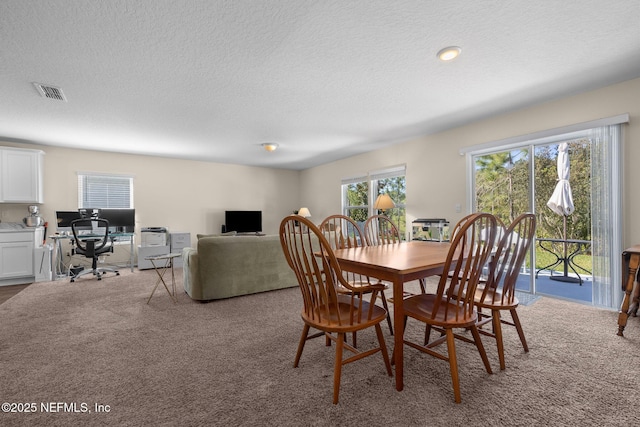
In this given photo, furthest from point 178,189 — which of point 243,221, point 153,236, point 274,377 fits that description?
point 274,377

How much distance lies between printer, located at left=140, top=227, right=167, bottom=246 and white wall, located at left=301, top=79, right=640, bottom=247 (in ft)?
11.8

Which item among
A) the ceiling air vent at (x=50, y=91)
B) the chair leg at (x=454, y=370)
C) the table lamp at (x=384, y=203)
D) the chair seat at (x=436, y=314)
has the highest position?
the ceiling air vent at (x=50, y=91)

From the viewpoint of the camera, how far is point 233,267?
3338 mm

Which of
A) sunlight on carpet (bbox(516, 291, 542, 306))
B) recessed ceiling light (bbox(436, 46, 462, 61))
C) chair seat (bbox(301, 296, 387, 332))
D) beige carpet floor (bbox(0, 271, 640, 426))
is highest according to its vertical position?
recessed ceiling light (bbox(436, 46, 462, 61))

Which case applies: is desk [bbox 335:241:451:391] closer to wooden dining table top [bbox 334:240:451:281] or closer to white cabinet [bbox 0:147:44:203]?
wooden dining table top [bbox 334:240:451:281]

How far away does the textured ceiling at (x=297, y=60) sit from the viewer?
6.07 ft

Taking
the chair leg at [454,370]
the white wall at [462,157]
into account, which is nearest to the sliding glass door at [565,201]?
the white wall at [462,157]

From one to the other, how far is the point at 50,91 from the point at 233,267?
261cm

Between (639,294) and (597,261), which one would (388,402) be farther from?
(597,261)

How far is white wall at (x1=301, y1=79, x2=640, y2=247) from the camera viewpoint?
2.77 m

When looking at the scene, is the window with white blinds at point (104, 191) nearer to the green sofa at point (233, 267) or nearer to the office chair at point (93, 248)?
the office chair at point (93, 248)

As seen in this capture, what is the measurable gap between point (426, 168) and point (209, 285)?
3.68m

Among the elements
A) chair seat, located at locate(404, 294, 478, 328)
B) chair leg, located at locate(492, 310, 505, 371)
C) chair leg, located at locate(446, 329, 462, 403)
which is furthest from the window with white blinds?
chair leg, located at locate(492, 310, 505, 371)

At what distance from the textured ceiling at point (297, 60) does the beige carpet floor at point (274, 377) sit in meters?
2.27
